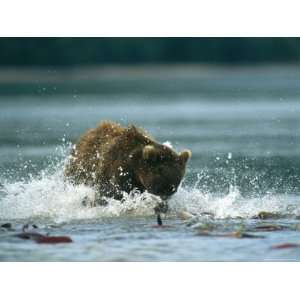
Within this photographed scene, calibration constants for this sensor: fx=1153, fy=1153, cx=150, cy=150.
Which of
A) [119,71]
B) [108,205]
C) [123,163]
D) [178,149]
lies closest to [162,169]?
[123,163]

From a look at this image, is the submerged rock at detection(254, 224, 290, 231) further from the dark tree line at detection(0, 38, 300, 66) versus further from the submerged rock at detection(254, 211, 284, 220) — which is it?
the dark tree line at detection(0, 38, 300, 66)

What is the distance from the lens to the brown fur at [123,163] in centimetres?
1209

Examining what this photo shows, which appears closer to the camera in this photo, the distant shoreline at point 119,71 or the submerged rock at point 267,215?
the submerged rock at point 267,215

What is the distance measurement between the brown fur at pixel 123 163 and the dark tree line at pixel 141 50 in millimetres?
842

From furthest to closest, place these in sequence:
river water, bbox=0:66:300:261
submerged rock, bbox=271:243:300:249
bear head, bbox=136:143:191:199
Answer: bear head, bbox=136:143:191:199 < river water, bbox=0:66:300:261 < submerged rock, bbox=271:243:300:249

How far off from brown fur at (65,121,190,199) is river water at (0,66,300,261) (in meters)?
0.17

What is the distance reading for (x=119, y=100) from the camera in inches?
570

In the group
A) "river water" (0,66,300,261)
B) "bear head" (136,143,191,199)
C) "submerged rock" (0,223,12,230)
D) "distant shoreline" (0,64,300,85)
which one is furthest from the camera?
"distant shoreline" (0,64,300,85)

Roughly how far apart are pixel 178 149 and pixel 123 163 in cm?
409

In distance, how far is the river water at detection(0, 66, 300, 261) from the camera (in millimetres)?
11008

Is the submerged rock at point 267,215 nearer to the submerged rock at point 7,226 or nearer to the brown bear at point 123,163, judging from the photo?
the brown bear at point 123,163

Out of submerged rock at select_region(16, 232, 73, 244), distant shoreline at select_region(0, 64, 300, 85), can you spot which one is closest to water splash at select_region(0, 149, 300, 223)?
submerged rock at select_region(16, 232, 73, 244)

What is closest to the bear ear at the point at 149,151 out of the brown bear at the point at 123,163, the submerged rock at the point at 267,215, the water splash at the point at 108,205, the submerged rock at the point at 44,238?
the brown bear at the point at 123,163

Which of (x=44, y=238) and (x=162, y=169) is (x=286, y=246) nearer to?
(x=162, y=169)
